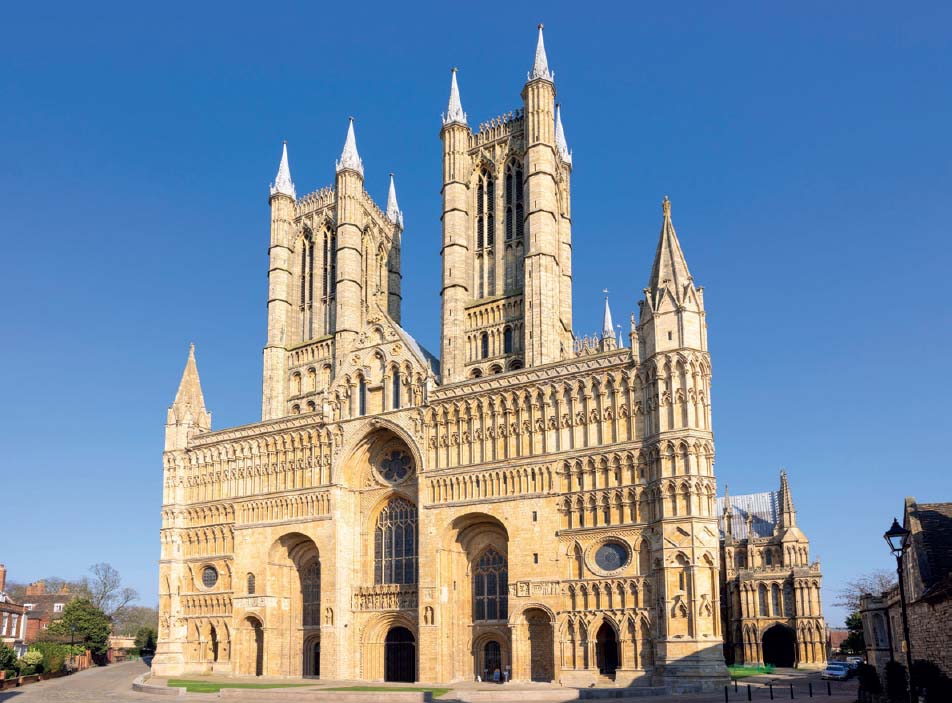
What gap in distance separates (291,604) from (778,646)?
1721 inches

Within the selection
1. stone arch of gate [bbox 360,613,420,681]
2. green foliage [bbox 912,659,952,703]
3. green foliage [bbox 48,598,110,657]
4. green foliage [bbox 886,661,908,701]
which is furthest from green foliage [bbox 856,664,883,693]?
green foliage [bbox 48,598,110,657]

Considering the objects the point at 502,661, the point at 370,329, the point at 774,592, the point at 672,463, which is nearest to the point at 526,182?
the point at 370,329

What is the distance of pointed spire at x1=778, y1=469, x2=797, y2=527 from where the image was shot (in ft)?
262

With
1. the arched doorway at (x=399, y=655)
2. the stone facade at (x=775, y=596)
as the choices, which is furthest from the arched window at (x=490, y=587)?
the stone facade at (x=775, y=596)

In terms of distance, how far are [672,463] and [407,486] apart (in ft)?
60.1

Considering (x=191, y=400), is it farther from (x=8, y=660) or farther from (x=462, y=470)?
(x=462, y=470)

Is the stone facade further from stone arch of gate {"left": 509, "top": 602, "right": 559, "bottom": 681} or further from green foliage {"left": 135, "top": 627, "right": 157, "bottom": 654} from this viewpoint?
green foliage {"left": 135, "top": 627, "right": 157, "bottom": 654}

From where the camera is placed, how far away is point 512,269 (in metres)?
64.5

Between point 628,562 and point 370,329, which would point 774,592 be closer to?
point 628,562

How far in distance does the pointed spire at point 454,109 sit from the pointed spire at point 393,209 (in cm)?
1502

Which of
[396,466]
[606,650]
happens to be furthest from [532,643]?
[396,466]

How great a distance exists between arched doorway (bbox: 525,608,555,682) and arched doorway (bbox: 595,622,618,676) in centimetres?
285

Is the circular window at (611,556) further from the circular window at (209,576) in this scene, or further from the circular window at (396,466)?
the circular window at (209,576)

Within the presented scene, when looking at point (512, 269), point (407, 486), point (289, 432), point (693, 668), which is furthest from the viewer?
point (512, 269)
